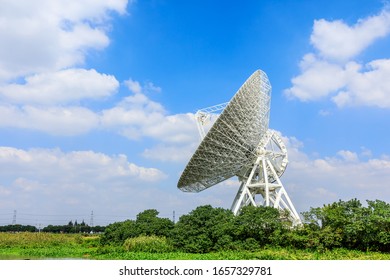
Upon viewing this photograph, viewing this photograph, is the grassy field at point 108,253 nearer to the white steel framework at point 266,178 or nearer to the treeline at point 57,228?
the white steel framework at point 266,178

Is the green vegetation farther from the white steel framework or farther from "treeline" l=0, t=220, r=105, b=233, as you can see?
"treeline" l=0, t=220, r=105, b=233

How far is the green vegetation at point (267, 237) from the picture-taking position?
25.7m

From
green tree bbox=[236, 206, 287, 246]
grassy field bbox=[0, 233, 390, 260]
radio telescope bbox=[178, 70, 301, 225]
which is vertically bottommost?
grassy field bbox=[0, 233, 390, 260]

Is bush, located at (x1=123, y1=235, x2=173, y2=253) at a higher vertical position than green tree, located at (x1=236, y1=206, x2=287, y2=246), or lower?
lower

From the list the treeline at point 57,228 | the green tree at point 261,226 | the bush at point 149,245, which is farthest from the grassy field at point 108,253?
the treeline at point 57,228

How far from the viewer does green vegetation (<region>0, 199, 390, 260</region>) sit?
25703 mm

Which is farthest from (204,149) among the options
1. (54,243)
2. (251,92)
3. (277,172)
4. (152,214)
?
(54,243)

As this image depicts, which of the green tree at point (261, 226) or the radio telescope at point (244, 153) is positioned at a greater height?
the radio telescope at point (244, 153)

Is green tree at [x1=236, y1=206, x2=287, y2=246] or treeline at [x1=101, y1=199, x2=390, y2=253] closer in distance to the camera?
treeline at [x1=101, y1=199, x2=390, y2=253]

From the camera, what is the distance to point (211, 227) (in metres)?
31.0

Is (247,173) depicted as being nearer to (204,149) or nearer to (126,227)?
(204,149)

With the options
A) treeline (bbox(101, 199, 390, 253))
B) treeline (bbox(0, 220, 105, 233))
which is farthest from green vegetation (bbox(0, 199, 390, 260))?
treeline (bbox(0, 220, 105, 233))

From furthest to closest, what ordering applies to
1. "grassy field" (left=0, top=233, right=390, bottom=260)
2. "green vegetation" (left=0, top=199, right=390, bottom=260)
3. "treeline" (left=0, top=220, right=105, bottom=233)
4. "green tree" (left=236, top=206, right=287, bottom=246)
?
1. "treeline" (left=0, top=220, right=105, bottom=233)
2. "green tree" (left=236, top=206, right=287, bottom=246)
3. "green vegetation" (left=0, top=199, right=390, bottom=260)
4. "grassy field" (left=0, top=233, right=390, bottom=260)

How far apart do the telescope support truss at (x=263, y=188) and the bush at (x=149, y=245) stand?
6924mm
